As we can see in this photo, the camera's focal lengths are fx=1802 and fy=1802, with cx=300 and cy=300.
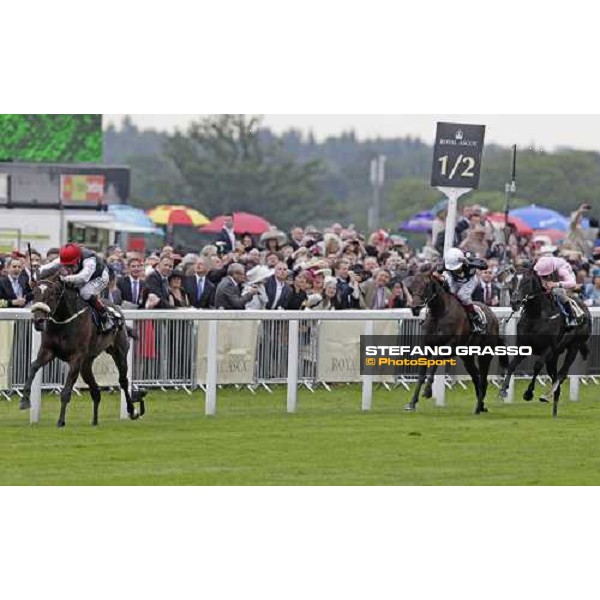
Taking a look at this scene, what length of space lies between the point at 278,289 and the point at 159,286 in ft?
5.11

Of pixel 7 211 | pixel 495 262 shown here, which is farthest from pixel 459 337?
pixel 7 211

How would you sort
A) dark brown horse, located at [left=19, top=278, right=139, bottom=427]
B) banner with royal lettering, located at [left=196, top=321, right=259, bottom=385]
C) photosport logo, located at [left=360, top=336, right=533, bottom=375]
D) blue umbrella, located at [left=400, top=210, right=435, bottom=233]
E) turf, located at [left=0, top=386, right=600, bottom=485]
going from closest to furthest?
turf, located at [left=0, top=386, right=600, bottom=485] < dark brown horse, located at [left=19, top=278, right=139, bottom=427] < banner with royal lettering, located at [left=196, top=321, right=259, bottom=385] < photosport logo, located at [left=360, top=336, right=533, bottom=375] < blue umbrella, located at [left=400, top=210, right=435, bottom=233]

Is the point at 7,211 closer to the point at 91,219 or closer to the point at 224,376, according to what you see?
the point at 91,219

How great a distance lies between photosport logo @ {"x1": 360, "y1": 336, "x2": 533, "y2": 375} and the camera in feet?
65.4

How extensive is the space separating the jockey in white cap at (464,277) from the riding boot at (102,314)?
3948mm

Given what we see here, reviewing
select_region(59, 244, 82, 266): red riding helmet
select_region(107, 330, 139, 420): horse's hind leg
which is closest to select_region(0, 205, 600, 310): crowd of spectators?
select_region(107, 330, 139, 420): horse's hind leg

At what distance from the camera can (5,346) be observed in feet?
61.2

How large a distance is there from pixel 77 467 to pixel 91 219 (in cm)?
1640

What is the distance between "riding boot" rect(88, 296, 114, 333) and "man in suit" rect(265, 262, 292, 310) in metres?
4.12

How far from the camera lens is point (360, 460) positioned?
15656mm

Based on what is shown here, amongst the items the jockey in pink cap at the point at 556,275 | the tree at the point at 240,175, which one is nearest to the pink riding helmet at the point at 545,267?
the jockey in pink cap at the point at 556,275

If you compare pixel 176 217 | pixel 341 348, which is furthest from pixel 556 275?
pixel 176 217

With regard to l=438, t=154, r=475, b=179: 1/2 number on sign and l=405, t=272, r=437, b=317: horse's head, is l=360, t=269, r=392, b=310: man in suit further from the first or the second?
l=405, t=272, r=437, b=317: horse's head

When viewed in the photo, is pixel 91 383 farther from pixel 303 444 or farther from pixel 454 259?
pixel 454 259
